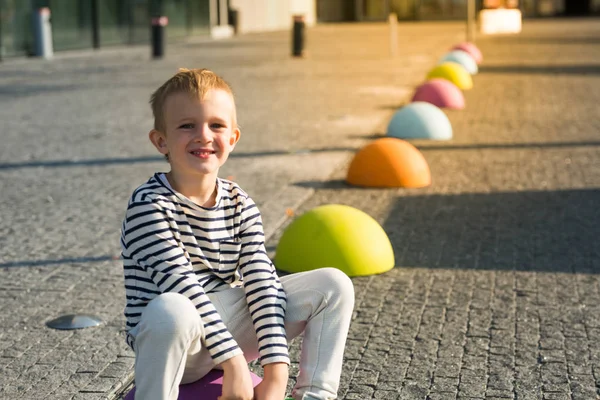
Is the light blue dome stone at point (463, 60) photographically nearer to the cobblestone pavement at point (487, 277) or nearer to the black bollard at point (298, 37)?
the black bollard at point (298, 37)

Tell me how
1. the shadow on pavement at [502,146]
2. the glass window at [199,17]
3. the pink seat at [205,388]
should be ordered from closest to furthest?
→ the pink seat at [205,388] < the shadow on pavement at [502,146] < the glass window at [199,17]

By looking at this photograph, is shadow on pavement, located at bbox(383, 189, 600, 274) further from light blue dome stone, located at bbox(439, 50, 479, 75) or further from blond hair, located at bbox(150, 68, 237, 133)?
light blue dome stone, located at bbox(439, 50, 479, 75)

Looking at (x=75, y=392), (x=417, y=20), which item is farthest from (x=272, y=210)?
(x=417, y=20)

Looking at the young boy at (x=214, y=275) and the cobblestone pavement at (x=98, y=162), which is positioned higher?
the young boy at (x=214, y=275)

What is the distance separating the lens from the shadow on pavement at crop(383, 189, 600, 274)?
631 centimetres

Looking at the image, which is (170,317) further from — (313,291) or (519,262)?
(519,262)

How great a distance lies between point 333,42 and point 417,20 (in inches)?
910

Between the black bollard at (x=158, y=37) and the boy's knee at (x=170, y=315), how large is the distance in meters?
23.9

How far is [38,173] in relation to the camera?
949cm

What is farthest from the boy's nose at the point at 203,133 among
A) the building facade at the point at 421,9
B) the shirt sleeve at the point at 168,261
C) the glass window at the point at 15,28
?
the building facade at the point at 421,9

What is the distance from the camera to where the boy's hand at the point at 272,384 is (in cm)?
327

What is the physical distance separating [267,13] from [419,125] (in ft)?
127

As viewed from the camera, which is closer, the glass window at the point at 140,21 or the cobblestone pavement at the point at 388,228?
the cobblestone pavement at the point at 388,228

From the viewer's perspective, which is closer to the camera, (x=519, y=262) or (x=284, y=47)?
(x=519, y=262)
